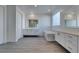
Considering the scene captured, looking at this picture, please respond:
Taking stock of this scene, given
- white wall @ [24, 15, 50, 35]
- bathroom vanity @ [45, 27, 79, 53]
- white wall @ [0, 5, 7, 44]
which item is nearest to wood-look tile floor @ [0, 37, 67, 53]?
bathroom vanity @ [45, 27, 79, 53]

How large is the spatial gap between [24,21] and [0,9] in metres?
3.50

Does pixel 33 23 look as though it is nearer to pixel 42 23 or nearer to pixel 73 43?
pixel 42 23

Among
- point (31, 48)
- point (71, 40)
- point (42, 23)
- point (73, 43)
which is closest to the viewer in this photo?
point (73, 43)

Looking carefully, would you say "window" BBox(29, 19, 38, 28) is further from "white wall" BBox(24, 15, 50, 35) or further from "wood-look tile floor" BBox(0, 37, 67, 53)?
"wood-look tile floor" BBox(0, 37, 67, 53)

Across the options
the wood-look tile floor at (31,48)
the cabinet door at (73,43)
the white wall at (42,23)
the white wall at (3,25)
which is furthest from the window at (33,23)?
the cabinet door at (73,43)

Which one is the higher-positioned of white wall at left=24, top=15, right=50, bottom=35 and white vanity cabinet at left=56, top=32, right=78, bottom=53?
white wall at left=24, top=15, right=50, bottom=35

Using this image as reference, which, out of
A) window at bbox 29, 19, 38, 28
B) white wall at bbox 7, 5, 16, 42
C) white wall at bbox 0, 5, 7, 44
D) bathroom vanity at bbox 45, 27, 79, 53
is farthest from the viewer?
window at bbox 29, 19, 38, 28

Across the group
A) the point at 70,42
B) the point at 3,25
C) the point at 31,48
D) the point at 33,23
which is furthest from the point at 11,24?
the point at 70,42

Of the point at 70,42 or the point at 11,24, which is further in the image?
the point at 11,24

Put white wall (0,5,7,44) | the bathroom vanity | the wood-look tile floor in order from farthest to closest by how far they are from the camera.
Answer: white wall (0,5,7,44)
the wood-look tile floor
the bathroom vanity

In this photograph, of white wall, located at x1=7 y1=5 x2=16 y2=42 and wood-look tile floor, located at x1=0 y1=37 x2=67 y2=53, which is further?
white wall, located at x1=7 y1=5 x2=16 y2=42

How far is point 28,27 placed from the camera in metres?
8.61

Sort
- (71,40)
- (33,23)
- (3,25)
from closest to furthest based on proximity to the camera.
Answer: (71,40) < (3,25) < (33,23)
